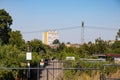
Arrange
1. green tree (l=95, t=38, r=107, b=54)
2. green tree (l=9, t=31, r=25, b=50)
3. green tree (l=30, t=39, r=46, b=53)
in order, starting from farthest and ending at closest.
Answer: green tree (l=95, t=38, r=107, b=54)
green tree (l=30, t=39, r=46, b=53)
green tree (l=9, t=31, r=25, b=50)

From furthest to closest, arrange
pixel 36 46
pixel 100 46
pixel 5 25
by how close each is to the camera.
A: pixel 100 46 < pixel 36 46 < pixel 5 25

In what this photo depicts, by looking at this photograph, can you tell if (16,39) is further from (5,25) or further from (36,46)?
(36,46)

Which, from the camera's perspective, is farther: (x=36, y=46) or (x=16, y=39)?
(x=36, y=46)

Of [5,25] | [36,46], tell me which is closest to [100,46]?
[36,46]

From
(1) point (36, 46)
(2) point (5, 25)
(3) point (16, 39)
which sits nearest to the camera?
(3) point (16, 39)

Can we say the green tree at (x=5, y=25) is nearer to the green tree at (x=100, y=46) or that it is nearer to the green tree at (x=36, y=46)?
the green tree at (x=36, y=46)

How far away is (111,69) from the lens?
2391 cm

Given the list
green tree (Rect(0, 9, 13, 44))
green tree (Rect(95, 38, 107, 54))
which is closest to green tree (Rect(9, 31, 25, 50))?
green tree (Rect(0, 9, 13, 44))

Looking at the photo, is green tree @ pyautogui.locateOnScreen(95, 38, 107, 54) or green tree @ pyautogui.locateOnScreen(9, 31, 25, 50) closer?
green tree @ pyautogui.locateOnScreen(9, 31, 25, 50)

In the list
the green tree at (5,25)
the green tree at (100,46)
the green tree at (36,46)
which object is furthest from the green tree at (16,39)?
the green tree at (100,46)

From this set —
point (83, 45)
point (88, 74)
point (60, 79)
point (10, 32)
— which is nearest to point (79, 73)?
point (88, 74)

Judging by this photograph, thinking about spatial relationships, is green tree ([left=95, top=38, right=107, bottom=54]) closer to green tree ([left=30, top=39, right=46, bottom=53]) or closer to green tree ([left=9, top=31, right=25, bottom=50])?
green tree ([left=30, top=39, right=46, bottom=53])

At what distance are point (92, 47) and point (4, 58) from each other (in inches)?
2434

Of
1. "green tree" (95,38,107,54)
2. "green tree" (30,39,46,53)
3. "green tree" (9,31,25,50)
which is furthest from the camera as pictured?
"green tree" (95,38,107,54)
